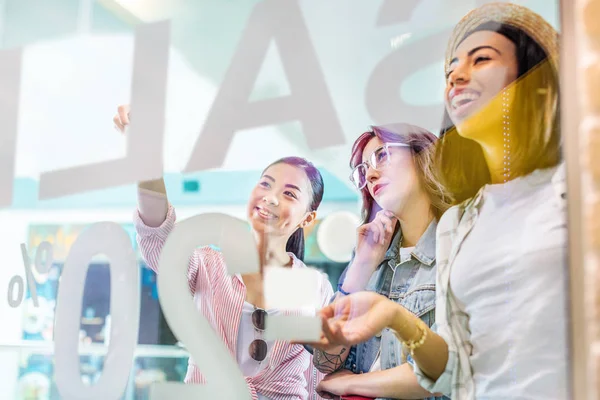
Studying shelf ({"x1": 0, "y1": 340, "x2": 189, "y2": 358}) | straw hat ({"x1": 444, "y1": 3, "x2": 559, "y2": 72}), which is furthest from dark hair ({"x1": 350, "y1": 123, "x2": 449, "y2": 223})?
shelf ({"x1": 0, "y1": 340, "x2": 189, "y2": 358})

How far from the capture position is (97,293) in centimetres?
182

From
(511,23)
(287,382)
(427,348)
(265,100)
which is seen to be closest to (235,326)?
(287,382)

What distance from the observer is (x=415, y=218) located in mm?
1687

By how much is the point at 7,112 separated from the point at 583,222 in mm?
1814

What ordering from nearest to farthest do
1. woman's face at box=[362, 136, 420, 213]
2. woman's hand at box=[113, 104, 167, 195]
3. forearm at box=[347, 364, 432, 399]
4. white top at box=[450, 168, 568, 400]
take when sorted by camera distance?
white top at box=[450, 168, 568, 400] < forearm at box=[347, 364, 432, 399] < woman's face at box=[362, 136, 420, 213] < woman's hand at box=[113, 104, 167, 195]

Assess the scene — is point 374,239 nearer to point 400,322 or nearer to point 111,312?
point 400,322

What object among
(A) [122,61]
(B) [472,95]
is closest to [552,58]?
(B) [472,95]

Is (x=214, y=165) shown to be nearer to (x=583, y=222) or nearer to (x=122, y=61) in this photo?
(x=122, y=61)

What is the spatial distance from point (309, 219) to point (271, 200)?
131 millimetres

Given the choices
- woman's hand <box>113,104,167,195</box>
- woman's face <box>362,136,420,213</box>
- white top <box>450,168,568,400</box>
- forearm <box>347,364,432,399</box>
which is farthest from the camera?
woman's hand <box>113,104,167,195</box>

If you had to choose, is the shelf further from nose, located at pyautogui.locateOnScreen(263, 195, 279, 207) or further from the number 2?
nose, located at pyautogui.locateOnScreen(263, 195, 279, 207)

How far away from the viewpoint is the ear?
172cm

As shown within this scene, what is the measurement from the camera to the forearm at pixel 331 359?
1647mm

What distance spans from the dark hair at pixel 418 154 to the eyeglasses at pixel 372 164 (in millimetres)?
12
